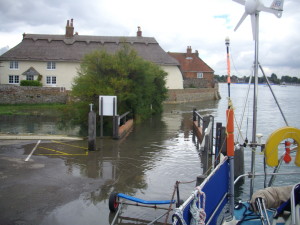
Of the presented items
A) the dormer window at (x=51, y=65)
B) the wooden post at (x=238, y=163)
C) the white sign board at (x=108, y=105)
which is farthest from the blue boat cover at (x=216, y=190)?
the dormer window at (x=51, y=65)

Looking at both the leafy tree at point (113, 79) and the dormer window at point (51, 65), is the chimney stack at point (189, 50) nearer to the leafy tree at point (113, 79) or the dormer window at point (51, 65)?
the dormer window at point (51, 65)

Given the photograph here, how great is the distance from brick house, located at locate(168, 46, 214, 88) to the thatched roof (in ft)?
62.4

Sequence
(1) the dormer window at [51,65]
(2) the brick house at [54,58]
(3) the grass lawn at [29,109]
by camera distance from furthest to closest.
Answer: (1) the dormer window at [51,65] → (2) the brick house at [54,58] → (3) the grass lawn at [29,109]

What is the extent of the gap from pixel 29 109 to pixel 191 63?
47109mm

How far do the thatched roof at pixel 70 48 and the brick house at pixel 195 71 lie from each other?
1903cm

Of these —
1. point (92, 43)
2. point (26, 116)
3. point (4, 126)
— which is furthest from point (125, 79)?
point (92, 43)

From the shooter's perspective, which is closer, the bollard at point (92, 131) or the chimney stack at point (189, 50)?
the bollard at point (92, 131)

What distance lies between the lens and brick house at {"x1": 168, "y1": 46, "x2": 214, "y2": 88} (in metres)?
70.1

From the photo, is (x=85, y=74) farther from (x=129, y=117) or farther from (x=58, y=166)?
(x=58, y=166)

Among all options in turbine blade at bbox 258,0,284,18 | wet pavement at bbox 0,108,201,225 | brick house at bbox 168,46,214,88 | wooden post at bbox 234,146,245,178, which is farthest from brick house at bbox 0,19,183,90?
turbine blade at bbox 258,0,284,18

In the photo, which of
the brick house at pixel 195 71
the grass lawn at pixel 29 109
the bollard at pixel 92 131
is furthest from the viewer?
the brick house at pixel 195 71

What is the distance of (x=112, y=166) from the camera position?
36.8ft

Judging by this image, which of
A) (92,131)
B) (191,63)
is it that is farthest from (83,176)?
(191,63)

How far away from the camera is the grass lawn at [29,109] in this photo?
1191 inches
